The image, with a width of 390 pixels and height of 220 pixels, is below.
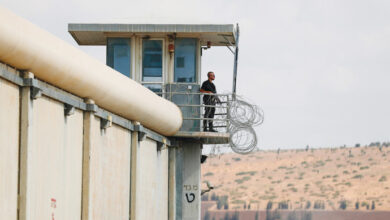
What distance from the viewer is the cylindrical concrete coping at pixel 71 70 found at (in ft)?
46.4

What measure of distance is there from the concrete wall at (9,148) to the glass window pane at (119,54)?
11225mm

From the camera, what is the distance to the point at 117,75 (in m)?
18.8

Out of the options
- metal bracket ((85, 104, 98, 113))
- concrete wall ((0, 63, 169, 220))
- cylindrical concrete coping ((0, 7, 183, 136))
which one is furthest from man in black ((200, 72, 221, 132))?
metal bracket ((85, 104, 98, 113))

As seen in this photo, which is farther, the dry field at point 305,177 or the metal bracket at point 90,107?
the dry field at point 305,177

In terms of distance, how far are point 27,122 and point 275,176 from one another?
126m

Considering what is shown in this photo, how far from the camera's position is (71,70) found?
1623cm

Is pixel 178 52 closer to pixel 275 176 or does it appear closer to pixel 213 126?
pixel 213 126

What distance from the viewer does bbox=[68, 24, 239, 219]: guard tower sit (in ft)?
83.8

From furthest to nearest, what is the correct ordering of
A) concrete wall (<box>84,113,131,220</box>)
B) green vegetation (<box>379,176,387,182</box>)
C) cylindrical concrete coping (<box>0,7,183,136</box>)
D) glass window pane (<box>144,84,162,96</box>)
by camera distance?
green vegetation (<box>379,176,387,182</box>) < glass window pane (<box>144,84,162,96</box>) < concrete wall (<box>84,113,131,220</box>) < cylindrical concrete coping (<box>0,7,183,136</box>)

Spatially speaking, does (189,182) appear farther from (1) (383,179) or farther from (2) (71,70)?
(1) (383,179)

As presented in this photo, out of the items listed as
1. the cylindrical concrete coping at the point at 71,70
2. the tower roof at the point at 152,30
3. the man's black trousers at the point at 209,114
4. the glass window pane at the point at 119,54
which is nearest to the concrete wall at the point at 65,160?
the cylindrical concrete coping at the point at 71,70

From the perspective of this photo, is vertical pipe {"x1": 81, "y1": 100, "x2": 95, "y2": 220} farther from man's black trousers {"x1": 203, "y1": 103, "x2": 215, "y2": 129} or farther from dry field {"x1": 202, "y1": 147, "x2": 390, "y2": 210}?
dry field {"x1": 202, "y1": 147, "x2": 390, "y2": 210}

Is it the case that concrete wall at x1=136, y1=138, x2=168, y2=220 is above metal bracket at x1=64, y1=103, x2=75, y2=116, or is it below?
below

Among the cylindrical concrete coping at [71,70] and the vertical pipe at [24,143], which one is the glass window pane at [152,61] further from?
the vertical pipe at [24,143]
